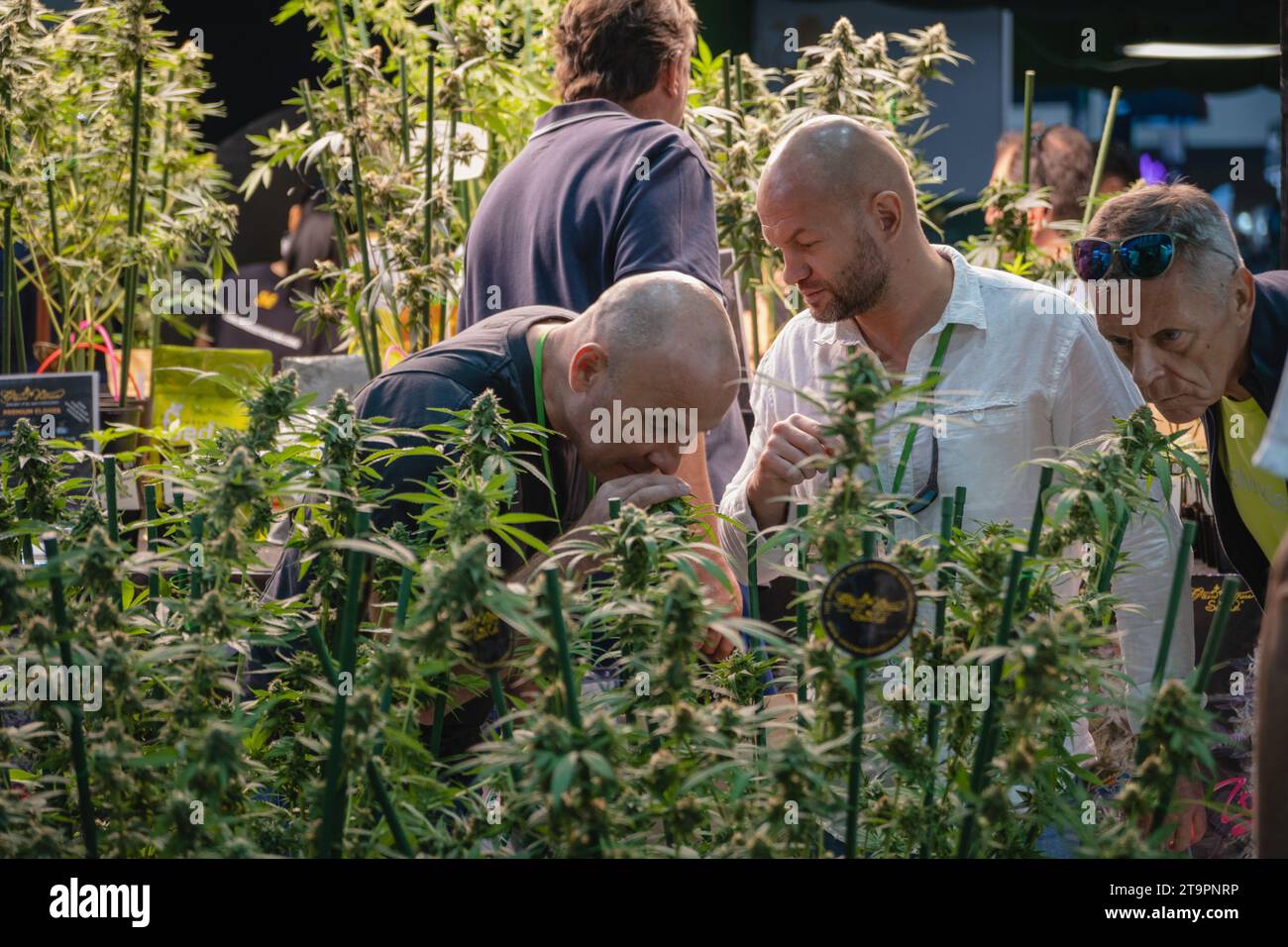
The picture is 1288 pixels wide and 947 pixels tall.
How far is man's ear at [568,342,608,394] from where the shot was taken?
5.55 ft

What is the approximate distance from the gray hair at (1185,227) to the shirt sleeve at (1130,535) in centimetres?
20

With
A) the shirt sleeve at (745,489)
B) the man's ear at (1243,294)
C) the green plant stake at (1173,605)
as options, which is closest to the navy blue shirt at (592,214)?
the shirt sleeve at (745,489)

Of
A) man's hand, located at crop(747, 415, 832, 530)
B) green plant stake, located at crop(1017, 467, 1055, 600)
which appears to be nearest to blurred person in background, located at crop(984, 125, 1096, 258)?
man's hand, located at crop(747, 415, 832, 530)

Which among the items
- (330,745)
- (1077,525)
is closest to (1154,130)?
(1077,525)

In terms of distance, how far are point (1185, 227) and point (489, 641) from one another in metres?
1.19

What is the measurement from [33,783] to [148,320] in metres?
2.25

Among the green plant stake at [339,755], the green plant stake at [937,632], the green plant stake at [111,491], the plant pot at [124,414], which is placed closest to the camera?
the green plant stake at [339,755]

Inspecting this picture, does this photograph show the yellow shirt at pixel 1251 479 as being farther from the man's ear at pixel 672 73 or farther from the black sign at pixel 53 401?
the black sign at pixel 53 401

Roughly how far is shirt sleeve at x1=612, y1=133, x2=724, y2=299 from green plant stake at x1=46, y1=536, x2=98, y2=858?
1.35 metres

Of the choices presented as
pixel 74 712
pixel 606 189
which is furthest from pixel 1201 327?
pixel 74 712

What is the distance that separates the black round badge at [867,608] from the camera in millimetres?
933

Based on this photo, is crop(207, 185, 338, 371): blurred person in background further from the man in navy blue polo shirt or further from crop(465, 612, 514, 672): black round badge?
crop(465, 612, 514, 672): black round badge

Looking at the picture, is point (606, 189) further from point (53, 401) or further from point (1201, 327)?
point (53, 401)
